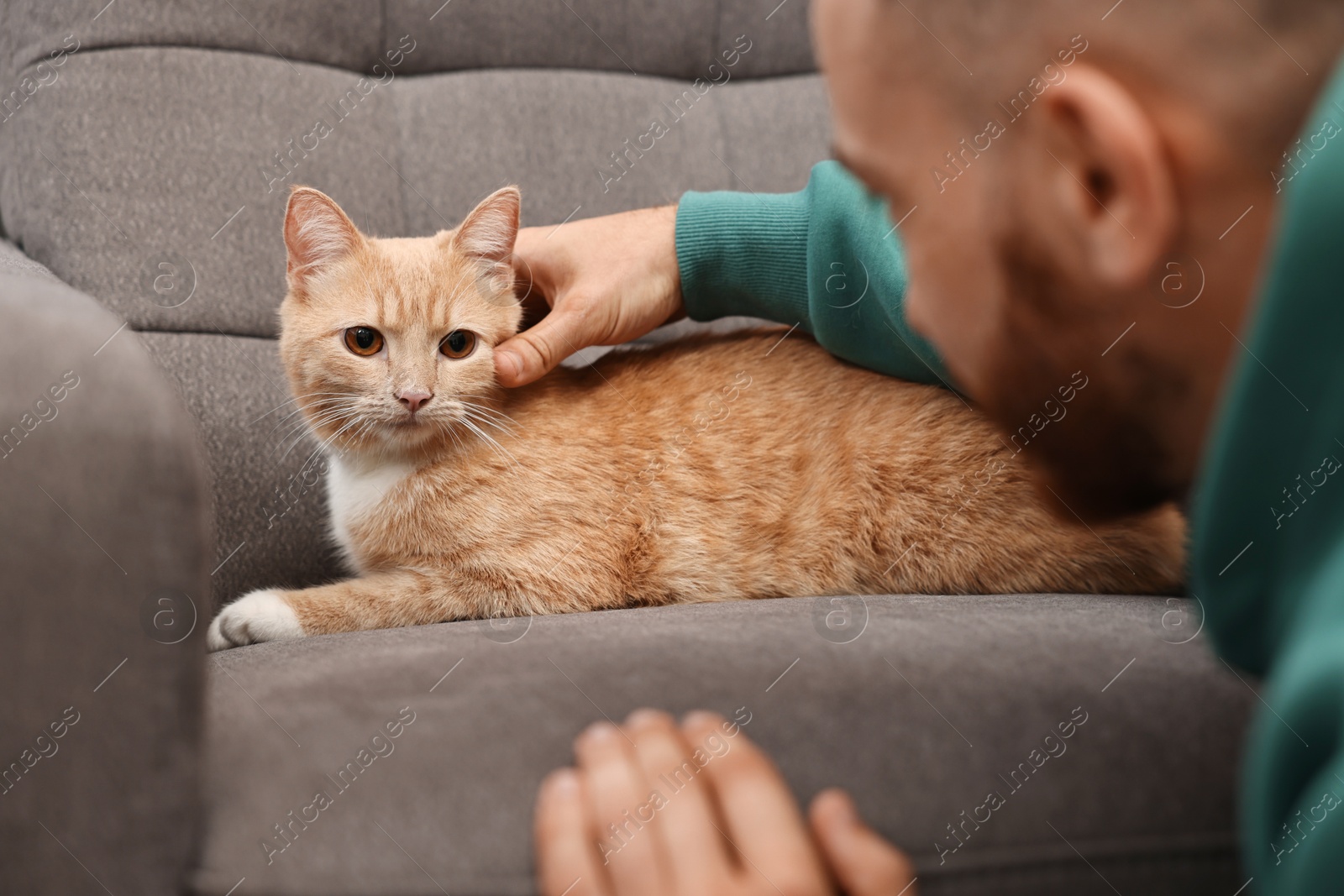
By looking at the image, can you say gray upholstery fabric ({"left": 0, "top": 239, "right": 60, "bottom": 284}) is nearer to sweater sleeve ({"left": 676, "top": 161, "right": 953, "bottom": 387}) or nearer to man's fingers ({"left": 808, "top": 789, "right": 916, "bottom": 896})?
sweater sleeve ({"left": 676, "top": 161, "right": 953, "bottom": 387})

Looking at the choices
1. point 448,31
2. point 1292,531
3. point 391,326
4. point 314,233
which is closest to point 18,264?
point 314,233

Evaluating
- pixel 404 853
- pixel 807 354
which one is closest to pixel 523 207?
pixel 807 354

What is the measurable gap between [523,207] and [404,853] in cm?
142

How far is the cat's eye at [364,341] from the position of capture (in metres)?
1.39

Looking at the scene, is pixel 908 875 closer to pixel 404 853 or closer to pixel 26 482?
pixel 404 853

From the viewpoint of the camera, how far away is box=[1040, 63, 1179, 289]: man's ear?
0.54 m

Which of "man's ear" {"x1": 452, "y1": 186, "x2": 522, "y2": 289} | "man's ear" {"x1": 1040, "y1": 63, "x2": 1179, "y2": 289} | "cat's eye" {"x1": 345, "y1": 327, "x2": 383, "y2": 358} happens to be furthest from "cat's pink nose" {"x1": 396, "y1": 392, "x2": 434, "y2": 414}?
"man's ear" {"x1": 1040, "y1": 63, "x2": 1179, "y2": 289}

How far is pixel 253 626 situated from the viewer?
1.27m

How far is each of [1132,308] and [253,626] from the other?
3.78 ft

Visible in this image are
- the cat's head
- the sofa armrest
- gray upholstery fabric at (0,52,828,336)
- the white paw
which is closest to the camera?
the sofa armrest

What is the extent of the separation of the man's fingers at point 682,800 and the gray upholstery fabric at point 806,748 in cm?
3

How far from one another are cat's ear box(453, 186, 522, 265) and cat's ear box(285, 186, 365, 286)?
0.16 metres

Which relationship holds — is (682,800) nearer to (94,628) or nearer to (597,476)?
(94,628)

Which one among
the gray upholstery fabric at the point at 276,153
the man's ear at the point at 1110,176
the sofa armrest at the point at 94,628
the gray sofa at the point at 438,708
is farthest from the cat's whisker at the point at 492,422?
the man's ear at the point at 1110,176
